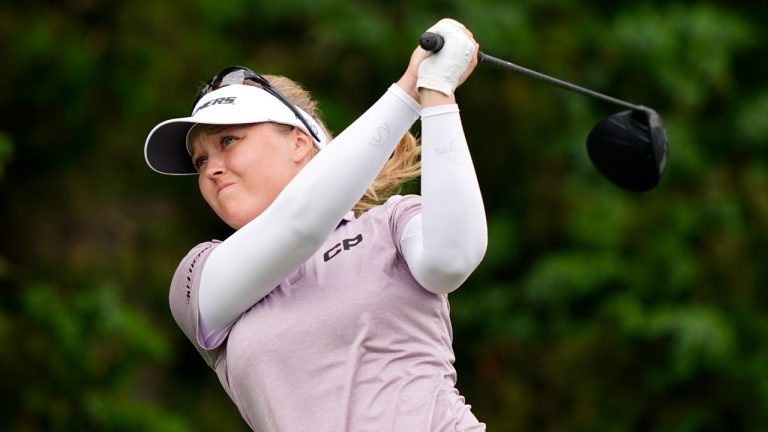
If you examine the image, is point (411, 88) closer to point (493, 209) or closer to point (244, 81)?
point (244, 81)

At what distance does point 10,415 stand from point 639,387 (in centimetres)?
338

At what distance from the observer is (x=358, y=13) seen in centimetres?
866

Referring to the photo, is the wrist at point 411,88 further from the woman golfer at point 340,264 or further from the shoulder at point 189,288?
the shoulder at point 189,288

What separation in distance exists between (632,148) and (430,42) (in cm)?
57

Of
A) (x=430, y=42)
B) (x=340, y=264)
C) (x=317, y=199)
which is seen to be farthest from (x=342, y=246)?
(x=430, y=42)

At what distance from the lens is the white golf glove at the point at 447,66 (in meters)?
2.25

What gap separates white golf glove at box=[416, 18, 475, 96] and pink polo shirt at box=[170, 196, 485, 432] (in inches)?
10.0

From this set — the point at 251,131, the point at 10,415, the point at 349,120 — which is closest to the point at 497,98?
the point at 349,120

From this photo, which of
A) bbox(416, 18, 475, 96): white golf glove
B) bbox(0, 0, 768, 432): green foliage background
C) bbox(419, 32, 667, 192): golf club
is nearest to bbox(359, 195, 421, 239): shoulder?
bbox(416, 18, 475, 96): white golf glove

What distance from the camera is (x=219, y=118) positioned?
2457 millimetres

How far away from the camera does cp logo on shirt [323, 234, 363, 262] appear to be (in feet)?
7.92

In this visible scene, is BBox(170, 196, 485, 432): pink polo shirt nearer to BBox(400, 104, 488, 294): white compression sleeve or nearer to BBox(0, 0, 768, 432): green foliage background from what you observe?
BBox(400, 104, 488, 294): white compression sleeve

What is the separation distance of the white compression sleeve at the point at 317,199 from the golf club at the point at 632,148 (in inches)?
20.3

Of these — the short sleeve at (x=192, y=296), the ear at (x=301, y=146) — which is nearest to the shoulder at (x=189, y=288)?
the short sleeve at (x=192, y=296)
